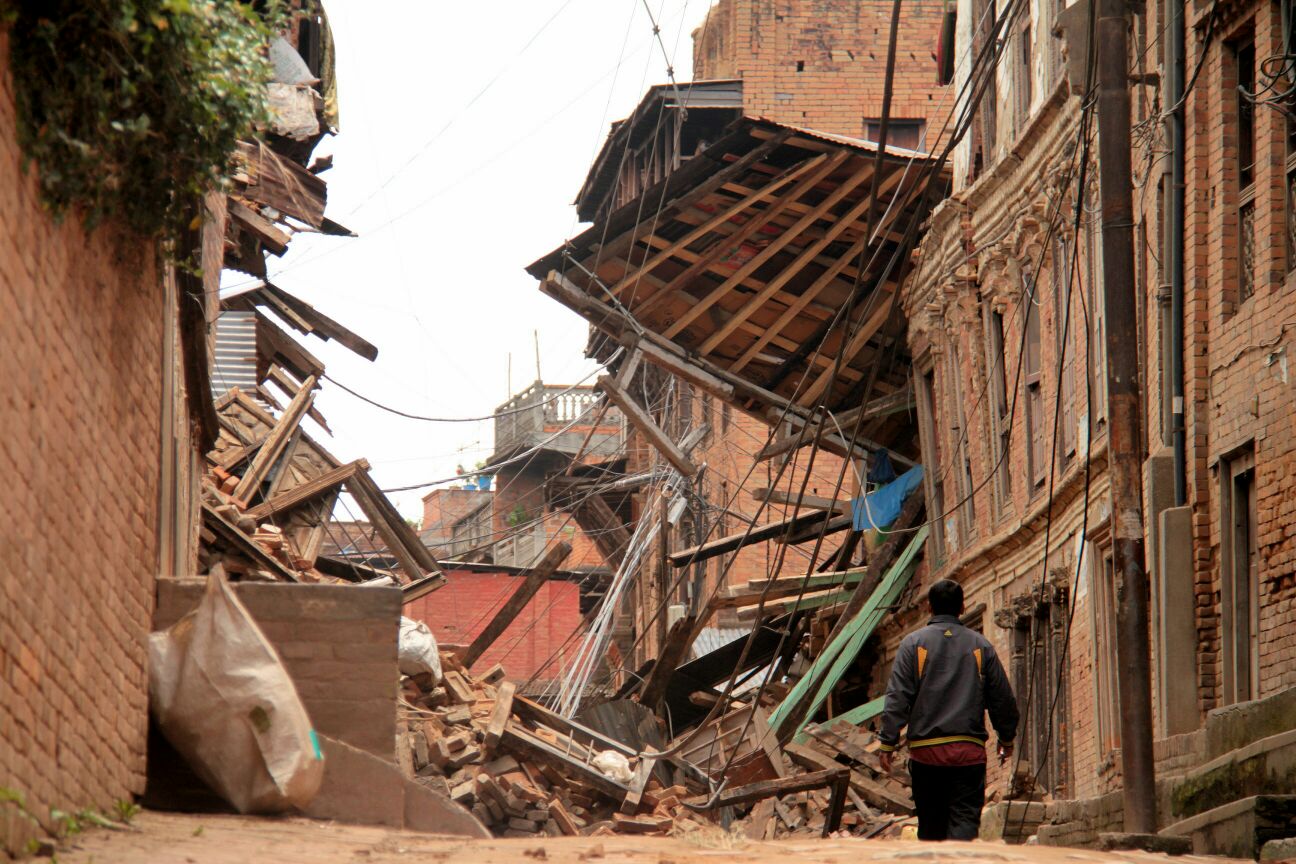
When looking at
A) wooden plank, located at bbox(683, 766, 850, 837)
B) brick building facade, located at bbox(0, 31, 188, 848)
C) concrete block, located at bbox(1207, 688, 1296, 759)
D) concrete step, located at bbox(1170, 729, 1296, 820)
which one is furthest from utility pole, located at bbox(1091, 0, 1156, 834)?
brick building facade, located at bbox(0, 31, 188, 848)

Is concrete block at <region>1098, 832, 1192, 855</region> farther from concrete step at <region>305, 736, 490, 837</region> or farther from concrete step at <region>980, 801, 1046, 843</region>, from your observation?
concrete step at <region>980, 801, 1046, 843</region>

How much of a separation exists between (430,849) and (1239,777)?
16.8 feet

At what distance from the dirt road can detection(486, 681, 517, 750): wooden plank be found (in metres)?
10.4

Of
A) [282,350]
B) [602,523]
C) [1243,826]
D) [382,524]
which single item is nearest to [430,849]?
[1243,826]

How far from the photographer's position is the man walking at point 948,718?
9.61m

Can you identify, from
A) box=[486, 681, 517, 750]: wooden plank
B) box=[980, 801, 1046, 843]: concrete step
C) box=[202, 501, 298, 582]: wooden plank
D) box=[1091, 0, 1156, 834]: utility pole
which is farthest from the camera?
box=[486, 681, 517, 750]: wooden plank

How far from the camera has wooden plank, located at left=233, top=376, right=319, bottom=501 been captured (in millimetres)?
19484

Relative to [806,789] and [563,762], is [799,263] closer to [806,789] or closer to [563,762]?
[563,762]

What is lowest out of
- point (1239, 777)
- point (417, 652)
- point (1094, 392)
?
point (1239, 777)

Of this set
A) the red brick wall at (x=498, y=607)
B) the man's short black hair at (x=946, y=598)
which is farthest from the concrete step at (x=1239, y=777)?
the red brick wall at (x=498, y=607)

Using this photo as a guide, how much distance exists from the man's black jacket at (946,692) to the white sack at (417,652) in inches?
449

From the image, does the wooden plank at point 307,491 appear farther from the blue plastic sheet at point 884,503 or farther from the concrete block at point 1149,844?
the concrete block at point 1149,844

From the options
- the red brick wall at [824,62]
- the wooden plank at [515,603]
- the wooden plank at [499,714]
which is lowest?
the wooden plank at [499,714]

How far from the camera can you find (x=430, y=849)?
27.5 ft
